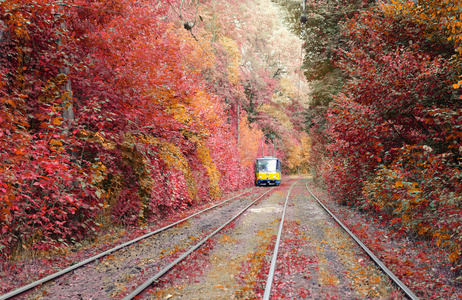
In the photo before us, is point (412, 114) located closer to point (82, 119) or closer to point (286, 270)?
point (286, 270)

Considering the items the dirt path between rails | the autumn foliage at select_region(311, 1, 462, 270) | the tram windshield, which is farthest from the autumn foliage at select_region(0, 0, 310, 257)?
the tram windshield

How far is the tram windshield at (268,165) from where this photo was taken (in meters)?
36.3

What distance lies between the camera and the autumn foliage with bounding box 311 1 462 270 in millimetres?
6480

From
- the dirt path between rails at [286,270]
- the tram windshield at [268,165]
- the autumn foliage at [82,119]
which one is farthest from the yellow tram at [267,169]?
the dirt path between rails at [286,270]

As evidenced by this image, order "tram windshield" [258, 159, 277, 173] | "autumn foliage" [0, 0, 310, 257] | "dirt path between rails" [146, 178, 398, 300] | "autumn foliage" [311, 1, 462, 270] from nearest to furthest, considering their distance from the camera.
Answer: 1. "dirt path between rails" [146, 178, 398, 300]
2. "autumn foliage" [311, 1, 462, 270]
3. "autumn foliage" [0, 0, 310, 257]
4. "tram windshield" [258, 159, 277, 173]

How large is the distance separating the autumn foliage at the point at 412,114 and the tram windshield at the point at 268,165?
25796 millimetres

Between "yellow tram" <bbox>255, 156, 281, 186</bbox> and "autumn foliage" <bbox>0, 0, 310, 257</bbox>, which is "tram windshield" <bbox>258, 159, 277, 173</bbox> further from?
"autumn foliage" <bbox>0, 0, 310, 257</bbox>

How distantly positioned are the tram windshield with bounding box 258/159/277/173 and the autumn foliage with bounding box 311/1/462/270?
1016 inches

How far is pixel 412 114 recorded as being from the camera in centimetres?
823

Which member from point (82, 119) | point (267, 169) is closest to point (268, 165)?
point (267, 169)

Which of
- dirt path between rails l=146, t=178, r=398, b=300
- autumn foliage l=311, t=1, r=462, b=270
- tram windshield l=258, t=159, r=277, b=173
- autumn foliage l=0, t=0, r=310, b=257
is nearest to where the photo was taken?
dirt path between rails l=146, t=178, r=398, b=300

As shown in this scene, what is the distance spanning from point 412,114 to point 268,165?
28394 mm

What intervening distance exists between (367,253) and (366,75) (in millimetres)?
4536

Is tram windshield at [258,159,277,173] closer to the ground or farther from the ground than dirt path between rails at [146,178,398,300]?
farther from the ground
